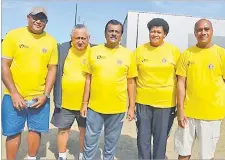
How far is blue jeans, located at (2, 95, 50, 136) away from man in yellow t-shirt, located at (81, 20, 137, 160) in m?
0.52

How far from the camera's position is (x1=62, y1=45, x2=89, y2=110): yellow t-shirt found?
12.1 ft

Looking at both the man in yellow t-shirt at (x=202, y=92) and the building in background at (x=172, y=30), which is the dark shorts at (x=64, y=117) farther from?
the building in background at (x=172, y=30)

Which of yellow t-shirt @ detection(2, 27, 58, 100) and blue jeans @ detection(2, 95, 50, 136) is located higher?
yellow t-shirt @ detection(2, 27, 58, 100)

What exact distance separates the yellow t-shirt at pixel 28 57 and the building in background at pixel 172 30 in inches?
336

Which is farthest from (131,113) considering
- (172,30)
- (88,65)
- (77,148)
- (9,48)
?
(172,30)

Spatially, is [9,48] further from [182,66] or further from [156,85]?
[182,66]

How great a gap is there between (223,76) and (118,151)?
2.41m

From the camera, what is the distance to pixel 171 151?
5.07 metres

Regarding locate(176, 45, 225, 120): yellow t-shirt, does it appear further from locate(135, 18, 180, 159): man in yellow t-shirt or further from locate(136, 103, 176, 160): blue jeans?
locate(136, 103, 176, 160): blue jeans

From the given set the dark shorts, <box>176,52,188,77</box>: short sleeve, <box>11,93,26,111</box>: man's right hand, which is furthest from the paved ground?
<box>176,52,188,77</box>: short sleeve

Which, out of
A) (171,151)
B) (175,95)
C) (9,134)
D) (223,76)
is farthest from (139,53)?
(171,151)

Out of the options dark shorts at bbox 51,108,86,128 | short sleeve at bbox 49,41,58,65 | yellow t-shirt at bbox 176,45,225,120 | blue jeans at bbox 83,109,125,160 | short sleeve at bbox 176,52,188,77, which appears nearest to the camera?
yellow t-shirt at bbox 176,45,225,120

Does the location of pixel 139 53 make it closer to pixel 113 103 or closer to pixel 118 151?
pixel 113 103

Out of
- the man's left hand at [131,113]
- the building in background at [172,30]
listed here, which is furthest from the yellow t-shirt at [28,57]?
the building in background at [172,30]
